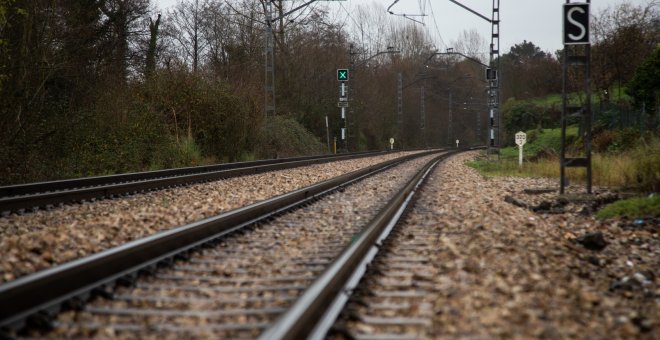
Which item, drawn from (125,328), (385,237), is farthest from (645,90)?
(125,328)

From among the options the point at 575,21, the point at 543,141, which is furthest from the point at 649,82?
the point at 575,21

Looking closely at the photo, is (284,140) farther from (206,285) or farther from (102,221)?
(206,285)

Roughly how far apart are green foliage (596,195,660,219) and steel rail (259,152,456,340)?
14.0 feet

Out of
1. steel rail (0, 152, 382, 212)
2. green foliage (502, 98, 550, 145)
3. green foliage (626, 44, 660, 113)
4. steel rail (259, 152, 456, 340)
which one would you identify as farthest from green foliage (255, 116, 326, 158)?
steel rail (259, 152, 456, 340)

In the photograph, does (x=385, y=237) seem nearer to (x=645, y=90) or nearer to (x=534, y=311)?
(x=534, y=311)

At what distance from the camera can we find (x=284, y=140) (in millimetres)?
31219

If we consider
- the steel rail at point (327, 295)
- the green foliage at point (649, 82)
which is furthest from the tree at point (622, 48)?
the steel rail at point (327, 295)

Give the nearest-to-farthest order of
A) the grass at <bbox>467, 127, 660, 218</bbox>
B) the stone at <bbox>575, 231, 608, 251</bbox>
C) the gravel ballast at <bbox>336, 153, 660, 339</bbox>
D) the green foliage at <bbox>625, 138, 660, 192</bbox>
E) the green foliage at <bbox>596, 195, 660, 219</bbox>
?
the gravel ballast at <bbox>336, 153, 660, 339</bbox>, the stone at <bbox>575, 231, 608, 251</bbox>, the green foliage at <bbox>596, 195, 660, 219</bbox>, the grass at <bbox>467, 127, 660, 218</bbox>, the green foliage at <bbox>625, 138, 660, 192</bbox>

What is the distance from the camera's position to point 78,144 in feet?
51.6

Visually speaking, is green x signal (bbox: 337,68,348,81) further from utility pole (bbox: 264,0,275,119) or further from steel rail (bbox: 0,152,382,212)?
steel rail (bbox: 0,152,382,212)

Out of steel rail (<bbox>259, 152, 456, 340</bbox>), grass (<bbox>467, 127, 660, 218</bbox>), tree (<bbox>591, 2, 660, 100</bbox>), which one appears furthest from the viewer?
tree (<bbox>591, 2, 660, 100</bbox>)

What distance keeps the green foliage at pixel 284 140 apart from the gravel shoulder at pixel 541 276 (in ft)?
63.7

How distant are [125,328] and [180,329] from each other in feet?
1.07

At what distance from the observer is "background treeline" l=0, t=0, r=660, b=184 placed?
1401cm
